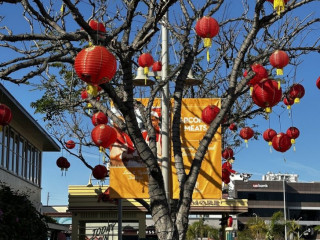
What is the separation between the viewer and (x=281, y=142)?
42.7 ft

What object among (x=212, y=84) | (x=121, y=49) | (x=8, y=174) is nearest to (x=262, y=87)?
(x=121, y=49)

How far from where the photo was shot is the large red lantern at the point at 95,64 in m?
7.51

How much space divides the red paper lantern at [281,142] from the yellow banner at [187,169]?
7.41 feet

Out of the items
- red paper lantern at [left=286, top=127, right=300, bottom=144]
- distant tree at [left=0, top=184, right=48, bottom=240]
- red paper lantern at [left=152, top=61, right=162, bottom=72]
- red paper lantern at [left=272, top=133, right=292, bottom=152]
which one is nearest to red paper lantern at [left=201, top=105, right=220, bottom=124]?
red paper lantern at [left=152, top=61, right=162, bottom=72]

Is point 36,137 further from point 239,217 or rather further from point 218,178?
point 239,217

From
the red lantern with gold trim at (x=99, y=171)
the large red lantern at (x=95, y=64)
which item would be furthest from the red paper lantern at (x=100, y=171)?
the large red lantern at (x=95, y=64)

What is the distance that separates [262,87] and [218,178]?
2208 millimetres

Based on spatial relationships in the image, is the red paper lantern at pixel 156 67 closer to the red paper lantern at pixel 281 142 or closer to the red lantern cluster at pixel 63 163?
the red paper lantern at pixel 281 142

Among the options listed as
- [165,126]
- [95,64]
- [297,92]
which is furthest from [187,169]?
[95,64]

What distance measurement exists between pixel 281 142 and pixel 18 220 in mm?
7006

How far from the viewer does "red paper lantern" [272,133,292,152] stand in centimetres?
1302

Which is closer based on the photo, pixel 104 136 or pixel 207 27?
pixel 207 27

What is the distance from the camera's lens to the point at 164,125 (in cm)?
1101

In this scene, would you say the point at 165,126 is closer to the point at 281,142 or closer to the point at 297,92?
the point at 281,142
